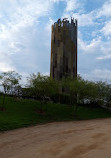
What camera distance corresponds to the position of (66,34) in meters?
51.2

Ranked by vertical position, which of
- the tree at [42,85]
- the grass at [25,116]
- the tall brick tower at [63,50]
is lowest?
the grass at [25,116]

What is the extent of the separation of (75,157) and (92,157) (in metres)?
0.56

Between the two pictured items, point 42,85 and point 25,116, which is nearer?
point 25,116

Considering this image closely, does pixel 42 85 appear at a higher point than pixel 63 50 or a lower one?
lower

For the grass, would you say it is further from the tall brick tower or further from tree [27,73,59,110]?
the tall brick tower

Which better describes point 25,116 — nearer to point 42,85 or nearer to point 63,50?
point 42,85

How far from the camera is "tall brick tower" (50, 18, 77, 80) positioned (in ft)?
161

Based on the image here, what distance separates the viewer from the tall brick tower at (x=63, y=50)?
48969 millimetres

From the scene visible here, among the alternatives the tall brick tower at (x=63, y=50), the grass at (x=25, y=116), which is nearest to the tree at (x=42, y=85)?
the grass at (x=25, y=116)

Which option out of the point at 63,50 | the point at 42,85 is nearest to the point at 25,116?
the point at 42,85

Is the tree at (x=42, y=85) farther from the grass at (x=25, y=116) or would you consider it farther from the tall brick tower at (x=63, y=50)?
the tall brick tower at (x=63, y=50)

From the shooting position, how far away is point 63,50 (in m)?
49.5

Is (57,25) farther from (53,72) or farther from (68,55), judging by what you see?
(53,72)

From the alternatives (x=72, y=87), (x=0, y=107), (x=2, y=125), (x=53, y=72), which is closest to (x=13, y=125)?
(x=2, y=125)
